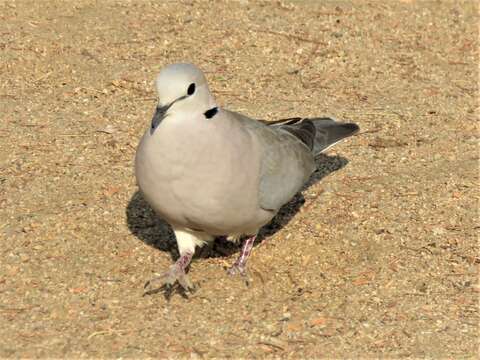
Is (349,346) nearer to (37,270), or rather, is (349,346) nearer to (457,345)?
(457,345)

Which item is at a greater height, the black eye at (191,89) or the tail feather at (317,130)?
the black eye at (191,89)

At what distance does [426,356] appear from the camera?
4.68 m

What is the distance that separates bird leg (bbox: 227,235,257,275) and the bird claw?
1.19ft

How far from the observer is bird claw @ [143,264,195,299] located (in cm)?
516

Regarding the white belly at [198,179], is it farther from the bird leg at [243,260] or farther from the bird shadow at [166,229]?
the bird shadow at [166,229]

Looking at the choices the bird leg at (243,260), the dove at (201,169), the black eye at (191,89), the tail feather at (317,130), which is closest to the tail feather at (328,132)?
the tail feather at (317,130)

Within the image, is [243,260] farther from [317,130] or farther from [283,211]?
[317,130]

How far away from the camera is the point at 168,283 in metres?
5.16

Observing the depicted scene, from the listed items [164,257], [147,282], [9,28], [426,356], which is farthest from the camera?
[9,28]

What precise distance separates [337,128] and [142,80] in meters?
2.18

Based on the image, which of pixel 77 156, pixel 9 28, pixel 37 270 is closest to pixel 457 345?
pixel 37 270

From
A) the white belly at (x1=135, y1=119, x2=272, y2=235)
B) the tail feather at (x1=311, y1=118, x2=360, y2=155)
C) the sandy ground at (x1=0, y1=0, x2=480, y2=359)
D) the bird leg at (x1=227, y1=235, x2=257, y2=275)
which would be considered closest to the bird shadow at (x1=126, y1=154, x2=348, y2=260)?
the sandy ground at (x1=0, y1=0, x2=480, y2=359)

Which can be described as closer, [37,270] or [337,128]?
[37,270]

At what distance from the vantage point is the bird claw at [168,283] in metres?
5.16
